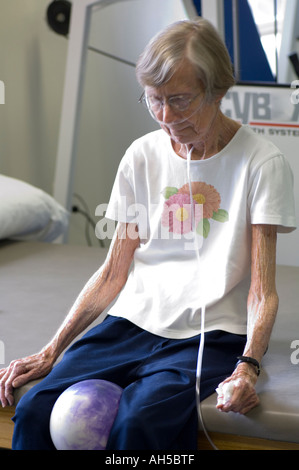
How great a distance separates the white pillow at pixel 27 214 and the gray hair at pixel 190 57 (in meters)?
1.37

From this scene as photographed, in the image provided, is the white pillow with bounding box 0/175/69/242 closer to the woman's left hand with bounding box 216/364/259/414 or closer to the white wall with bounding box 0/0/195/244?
the white wall with bounding box 0/0/195/244

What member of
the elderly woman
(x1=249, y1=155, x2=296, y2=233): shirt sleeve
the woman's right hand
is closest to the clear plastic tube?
the elderly woman

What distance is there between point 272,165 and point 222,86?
0.60 ft

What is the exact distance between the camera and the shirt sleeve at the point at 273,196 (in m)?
1.33

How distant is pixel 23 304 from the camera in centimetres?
202

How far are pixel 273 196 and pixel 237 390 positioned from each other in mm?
371

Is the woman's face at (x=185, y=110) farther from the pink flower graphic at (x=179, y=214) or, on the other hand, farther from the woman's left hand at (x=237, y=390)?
the woman's left hand at (x=237, y=390)

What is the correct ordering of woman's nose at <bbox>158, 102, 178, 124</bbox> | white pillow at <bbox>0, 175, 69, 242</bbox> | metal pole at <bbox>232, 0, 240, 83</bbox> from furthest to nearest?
metal pole at <bbox>232, 0, 240, 83</bbox>
white pillow at <bbox>0, 175, 69, 242</bbox>
woman's nose at <bbox>158, 102, 178, 124</bbox>

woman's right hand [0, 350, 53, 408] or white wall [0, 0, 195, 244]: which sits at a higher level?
white wall [0, 0, 195, 244]

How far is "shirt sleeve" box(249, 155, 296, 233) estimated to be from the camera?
133cm

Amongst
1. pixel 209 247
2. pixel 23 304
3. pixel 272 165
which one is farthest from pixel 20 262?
pixel 272 165

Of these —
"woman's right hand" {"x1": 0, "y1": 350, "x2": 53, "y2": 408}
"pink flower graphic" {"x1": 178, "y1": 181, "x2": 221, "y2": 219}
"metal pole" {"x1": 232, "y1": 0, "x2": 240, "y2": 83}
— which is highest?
"metal pole" {"x1": 232, "y1": 0, "x2": 240, "y2": 83}
